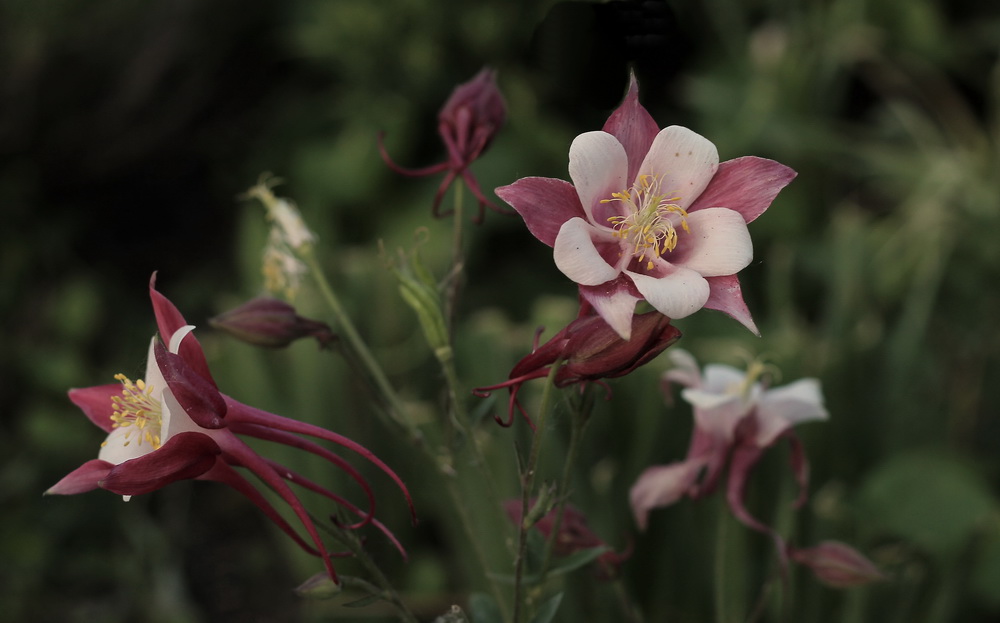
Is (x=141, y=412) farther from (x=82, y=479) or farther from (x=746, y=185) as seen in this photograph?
(x=746, y=185)

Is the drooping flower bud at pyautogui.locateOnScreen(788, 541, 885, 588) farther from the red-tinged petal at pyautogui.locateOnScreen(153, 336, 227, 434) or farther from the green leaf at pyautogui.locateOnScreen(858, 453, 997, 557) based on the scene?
the green leaf at pyautogui.locateOnScreen(858, 453, 997, 557)

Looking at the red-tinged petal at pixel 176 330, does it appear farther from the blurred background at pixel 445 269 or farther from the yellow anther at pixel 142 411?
the blurred background at pixel 445 269

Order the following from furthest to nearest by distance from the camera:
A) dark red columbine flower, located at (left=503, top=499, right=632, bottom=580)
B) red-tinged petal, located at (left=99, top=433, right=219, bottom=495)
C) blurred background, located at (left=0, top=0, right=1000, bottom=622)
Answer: blurred background, located at (left=0, top=0, right=1000, bottom=622) → dark red columbine flower, located at (left=503, top=499, right=632, bottom=580) → red-tinged petal, located at (left=99, top=433, right=219, bottom=495)

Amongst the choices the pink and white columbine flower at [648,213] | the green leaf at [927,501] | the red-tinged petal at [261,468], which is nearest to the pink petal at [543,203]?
the pink and white columbine flower at [648,213]

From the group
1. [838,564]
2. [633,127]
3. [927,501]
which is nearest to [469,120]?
[633,127]

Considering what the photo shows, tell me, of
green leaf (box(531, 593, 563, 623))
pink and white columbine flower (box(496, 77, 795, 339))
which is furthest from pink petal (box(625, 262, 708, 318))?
green leaf (box(531, 593, 563, 623))

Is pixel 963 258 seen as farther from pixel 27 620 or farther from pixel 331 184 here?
pixel 27 620

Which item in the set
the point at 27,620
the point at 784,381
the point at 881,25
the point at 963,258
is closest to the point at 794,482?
the point at 784,381
